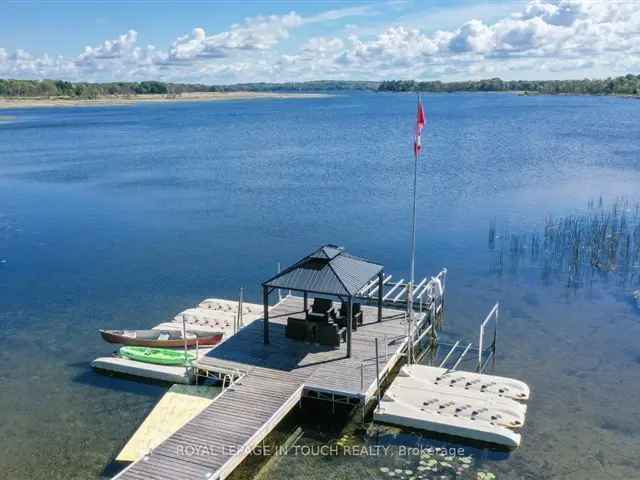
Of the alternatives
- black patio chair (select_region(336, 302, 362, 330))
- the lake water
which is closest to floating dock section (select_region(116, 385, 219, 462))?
the lake water

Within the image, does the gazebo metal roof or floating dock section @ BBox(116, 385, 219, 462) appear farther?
the gazebo metal roof

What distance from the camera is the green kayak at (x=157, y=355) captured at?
73.9ft

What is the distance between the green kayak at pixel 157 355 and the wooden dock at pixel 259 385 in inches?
72.4

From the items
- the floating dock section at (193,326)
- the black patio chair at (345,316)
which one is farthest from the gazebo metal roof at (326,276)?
the floating dock section at (193,326)

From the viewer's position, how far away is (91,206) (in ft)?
163

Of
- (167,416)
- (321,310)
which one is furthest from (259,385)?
(321,310)

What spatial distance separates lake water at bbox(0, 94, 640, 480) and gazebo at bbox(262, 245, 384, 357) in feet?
12.6

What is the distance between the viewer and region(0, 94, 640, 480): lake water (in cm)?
1847

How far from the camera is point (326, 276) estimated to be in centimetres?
2048

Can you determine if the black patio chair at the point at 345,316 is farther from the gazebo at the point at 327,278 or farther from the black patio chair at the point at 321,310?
the gazebo at the point at 327,278

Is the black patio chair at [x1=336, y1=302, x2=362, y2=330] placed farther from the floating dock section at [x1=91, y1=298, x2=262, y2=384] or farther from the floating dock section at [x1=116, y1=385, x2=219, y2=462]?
the floating dock section at [x1=116, y1=385, x2=219, y2=462]

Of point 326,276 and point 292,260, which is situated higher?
point 326,276

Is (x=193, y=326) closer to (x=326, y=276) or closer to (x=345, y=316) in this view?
(x=345, y=316)

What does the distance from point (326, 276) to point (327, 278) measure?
4.6 inches
